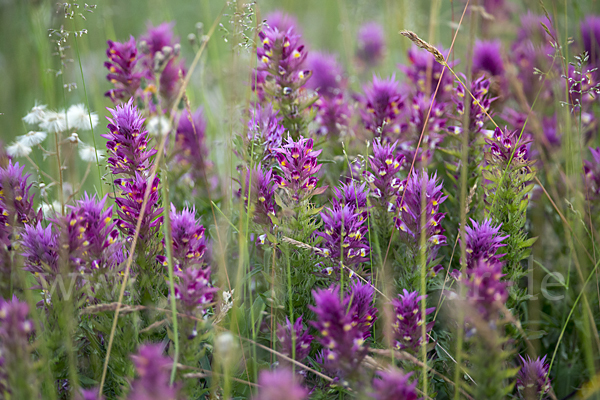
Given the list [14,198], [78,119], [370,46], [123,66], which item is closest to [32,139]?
[78,119]

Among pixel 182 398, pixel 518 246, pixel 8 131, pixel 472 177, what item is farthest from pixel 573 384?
pixel 8 131

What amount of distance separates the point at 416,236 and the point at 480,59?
177 centimetres

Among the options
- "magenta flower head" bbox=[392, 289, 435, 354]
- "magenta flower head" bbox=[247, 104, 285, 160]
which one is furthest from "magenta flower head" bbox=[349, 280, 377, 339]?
"magenta flower head" bbox=[247, 104, 285, 160]

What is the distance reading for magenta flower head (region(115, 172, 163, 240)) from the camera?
5.56 ft

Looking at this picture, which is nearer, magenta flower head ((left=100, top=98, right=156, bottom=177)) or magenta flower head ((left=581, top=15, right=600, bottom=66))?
magenta flower head ((left=100, top=98, right=156, bottom=177))

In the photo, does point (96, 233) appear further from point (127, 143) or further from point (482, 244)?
point (482, 244)

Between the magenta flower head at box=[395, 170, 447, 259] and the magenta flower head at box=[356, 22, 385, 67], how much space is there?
3008mm

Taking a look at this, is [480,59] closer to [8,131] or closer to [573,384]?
[573,384]

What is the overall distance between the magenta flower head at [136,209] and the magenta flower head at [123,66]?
2.71 feet

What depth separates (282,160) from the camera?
1.82 m

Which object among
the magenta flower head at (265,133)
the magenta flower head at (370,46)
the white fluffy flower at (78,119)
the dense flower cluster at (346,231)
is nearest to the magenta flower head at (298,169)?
the dense flower cluster at (346,231)

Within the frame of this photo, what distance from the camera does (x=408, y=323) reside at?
1.54 m

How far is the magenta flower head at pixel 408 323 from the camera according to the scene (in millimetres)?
1529

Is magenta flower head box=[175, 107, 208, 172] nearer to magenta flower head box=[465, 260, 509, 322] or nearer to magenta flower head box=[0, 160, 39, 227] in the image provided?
magenta flower head box=[0, 160, 39, 227]
